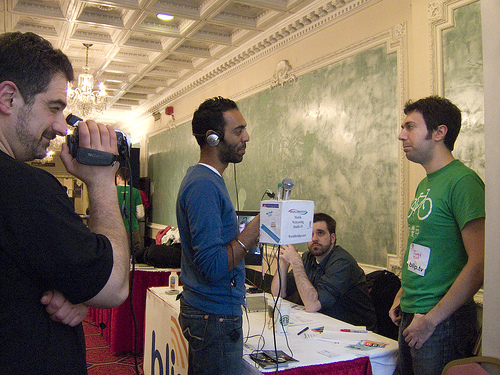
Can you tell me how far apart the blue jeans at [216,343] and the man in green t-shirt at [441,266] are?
694 millimetres

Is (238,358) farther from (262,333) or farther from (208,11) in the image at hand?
(208,11)

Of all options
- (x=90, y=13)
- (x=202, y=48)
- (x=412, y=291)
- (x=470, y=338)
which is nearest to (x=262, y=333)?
(x=412, y=291)

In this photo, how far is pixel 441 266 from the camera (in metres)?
1.72

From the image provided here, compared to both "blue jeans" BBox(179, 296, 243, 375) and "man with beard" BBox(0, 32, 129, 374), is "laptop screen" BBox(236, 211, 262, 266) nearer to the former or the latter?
"blue jeans" BBox(179, 296, 243, 375)

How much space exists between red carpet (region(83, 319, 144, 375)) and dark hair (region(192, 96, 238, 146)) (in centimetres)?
250

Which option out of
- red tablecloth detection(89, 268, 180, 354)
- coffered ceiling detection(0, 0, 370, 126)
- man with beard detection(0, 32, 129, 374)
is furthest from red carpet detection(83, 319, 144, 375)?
coffered ceiling detection(0, 0, 370, 126)

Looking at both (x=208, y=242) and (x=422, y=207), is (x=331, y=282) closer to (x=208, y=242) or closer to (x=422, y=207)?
(x=422, y=207)

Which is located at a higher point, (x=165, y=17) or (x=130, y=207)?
(x=165, y=17)

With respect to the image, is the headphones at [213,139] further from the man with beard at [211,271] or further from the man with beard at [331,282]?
the man with beard at [331,282]

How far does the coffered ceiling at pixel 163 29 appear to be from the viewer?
4.25m

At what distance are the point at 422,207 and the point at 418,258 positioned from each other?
21 centimetres

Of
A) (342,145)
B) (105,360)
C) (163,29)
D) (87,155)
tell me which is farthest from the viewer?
(163,29)

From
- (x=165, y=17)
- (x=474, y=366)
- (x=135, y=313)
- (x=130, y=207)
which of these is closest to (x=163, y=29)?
(x=165, y=17)

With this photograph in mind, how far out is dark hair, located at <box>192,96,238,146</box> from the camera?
177 cm
